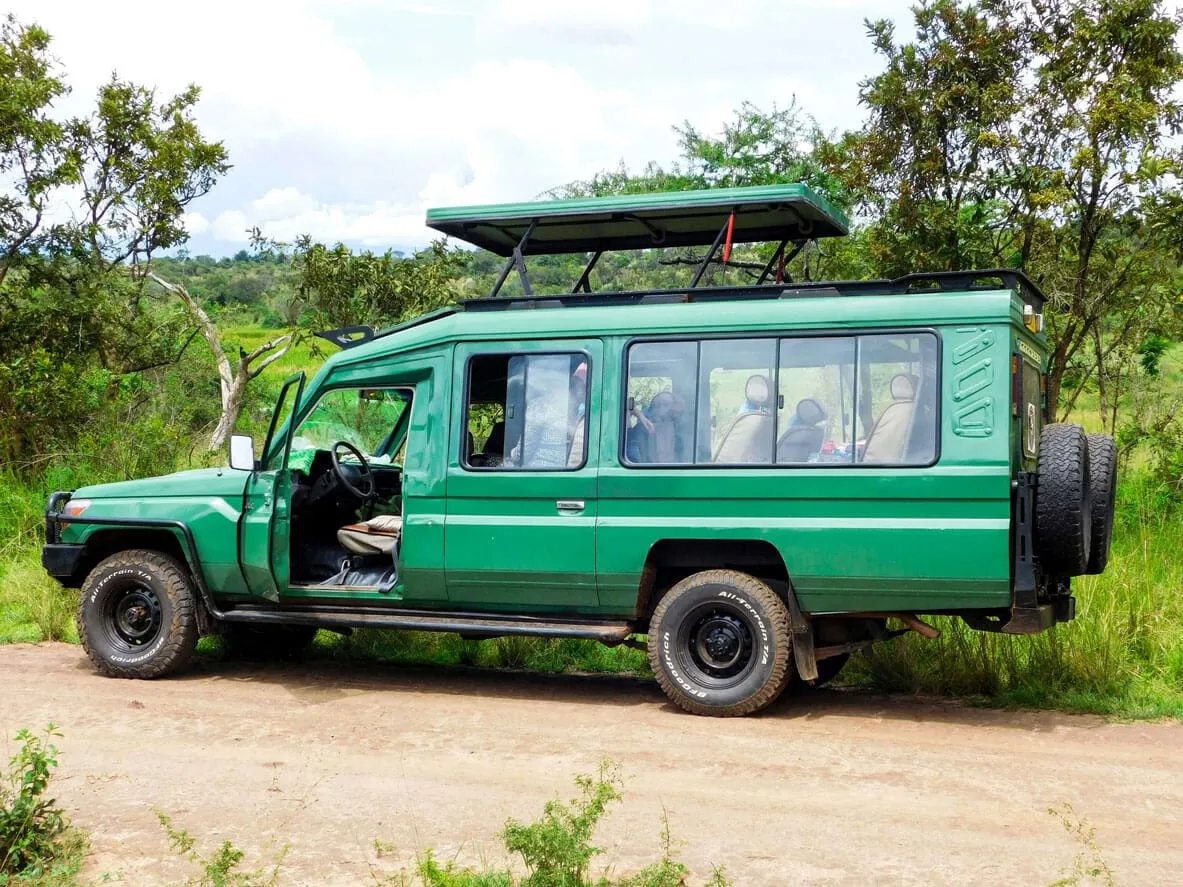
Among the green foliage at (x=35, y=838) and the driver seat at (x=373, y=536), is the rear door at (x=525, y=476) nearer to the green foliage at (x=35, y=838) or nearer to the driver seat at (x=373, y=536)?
the driver seat at (x=373, y=536)

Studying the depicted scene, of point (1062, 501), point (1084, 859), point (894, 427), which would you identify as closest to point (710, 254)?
point (894, 427)

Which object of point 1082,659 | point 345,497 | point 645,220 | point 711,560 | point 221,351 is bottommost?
point 1082,659

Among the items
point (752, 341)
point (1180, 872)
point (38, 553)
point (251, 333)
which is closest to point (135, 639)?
point (38, 553)

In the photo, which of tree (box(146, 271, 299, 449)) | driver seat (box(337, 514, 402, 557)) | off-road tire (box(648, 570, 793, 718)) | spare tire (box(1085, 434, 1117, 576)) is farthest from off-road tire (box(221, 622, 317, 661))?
tree (box(146, 271, 299, 449))

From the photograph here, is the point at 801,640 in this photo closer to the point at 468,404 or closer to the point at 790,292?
the point at 790,292

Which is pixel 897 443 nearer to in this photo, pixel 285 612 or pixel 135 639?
pixel 285 612

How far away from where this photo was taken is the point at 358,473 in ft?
27.8

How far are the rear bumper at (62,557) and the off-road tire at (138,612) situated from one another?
0.16m

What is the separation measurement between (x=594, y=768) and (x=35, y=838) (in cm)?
247

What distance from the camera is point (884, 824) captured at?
510cm

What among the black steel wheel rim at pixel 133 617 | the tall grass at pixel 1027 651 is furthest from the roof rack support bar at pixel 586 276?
the black steel wheel rim at pixel 133 617

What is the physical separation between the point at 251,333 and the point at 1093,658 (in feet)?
101

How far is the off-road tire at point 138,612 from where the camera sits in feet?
26.7

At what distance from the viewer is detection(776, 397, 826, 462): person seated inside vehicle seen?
22.7ft
